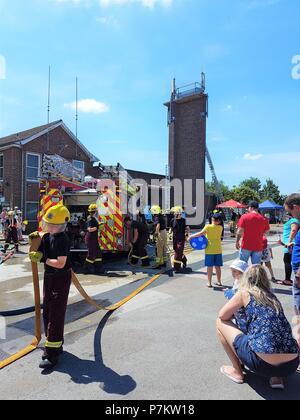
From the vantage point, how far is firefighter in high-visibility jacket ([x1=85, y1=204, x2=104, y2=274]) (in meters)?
8.07

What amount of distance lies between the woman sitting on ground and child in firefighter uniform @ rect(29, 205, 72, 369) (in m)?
1.63

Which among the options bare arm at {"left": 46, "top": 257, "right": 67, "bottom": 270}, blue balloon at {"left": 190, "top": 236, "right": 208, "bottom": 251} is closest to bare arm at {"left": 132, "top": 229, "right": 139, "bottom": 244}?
blue balloon at {"left": 190, "top": 236, "right": 208, "bottom": 251}

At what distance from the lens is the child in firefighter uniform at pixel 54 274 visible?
11.0 feet

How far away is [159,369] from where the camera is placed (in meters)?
3.22

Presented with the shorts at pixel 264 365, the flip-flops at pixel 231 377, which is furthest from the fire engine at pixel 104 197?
the shorts at pixel 264 365

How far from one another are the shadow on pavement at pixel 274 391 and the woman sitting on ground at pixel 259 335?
6 centimetres

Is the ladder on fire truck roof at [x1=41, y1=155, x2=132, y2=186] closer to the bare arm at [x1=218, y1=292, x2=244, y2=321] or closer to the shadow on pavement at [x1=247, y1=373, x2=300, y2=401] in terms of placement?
the bare arm at [x1=218, y1=292, x2=244, y2=321]

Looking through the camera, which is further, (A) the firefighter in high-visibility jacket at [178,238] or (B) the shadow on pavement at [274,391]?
(A) the firefighter in high-visibility jacket at [178,238]

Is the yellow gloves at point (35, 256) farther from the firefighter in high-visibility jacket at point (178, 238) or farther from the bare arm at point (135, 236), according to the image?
the bare arm at point (135, 236)

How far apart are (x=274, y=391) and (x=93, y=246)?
5.89 metres

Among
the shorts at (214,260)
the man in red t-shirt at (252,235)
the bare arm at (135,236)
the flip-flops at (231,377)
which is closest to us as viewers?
the flip-flops at (231,377)
